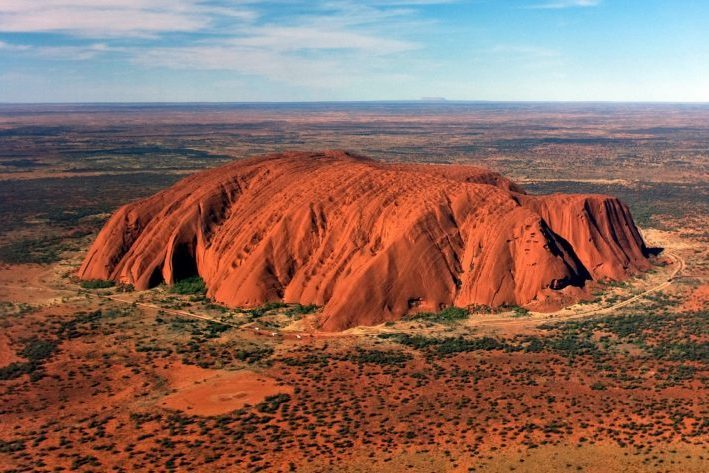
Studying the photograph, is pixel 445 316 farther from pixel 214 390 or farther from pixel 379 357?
pixel 214 390

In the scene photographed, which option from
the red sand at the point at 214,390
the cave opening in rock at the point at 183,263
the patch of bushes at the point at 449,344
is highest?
the cave opening in rock at the point at 183,263

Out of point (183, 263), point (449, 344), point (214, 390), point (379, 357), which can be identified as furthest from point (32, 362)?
point (449, 344)

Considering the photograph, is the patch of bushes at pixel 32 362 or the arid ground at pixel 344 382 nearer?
the arid ground at pixel 344 382

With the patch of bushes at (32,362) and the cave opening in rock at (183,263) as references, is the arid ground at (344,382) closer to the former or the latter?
the patch of bushes at (32,362)

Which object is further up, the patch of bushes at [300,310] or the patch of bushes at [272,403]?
the patch of bushes at [300,310]

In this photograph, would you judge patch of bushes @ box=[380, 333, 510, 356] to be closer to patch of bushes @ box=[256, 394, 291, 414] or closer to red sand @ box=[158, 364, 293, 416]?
red sand @ box=[158, 364, 293, 416]

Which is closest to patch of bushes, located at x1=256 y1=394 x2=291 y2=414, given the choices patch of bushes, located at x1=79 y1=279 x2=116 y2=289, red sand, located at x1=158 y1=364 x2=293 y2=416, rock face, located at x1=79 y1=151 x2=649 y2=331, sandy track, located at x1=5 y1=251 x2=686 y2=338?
red sand, located at x1=158 y1=364 x2=293 y2=416

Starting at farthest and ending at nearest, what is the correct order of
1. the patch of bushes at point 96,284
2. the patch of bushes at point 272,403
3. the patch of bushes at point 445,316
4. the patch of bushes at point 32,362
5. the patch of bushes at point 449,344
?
the patch of bushes at point 96,284 → the patch of bushes at point 445,316 → the patch of bushes at point 449,344 → the patch of bushes at point 32,362 → the patch of bushes at point 272,403

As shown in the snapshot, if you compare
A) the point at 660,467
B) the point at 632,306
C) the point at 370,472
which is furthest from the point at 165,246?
the point at 660,467

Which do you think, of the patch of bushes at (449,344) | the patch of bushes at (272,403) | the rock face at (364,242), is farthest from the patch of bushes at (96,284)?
the patch of bushes at (272,403)
